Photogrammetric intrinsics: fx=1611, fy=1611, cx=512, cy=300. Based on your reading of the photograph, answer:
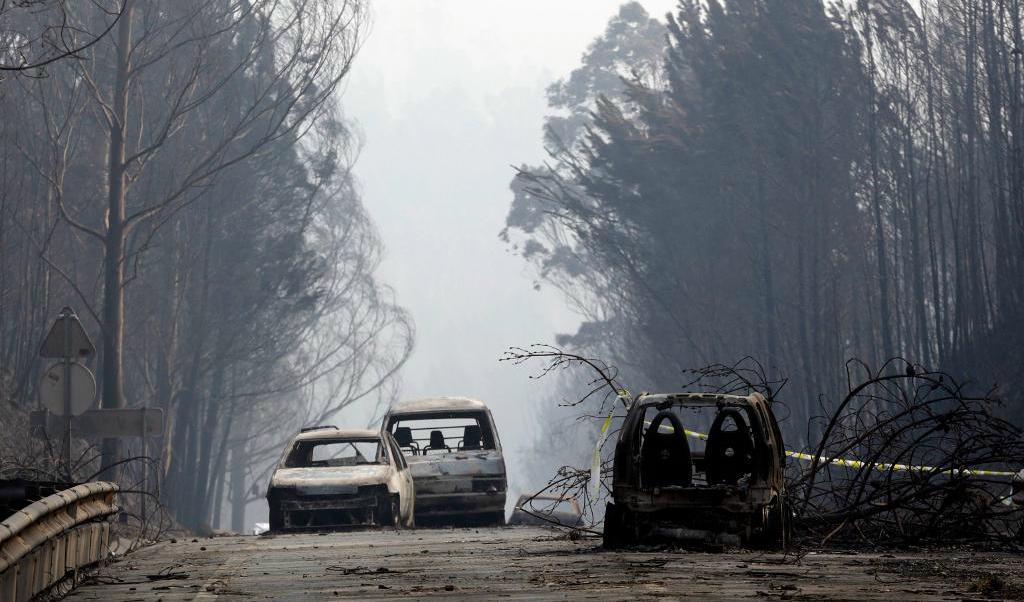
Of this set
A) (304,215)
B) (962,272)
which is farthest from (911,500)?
(304,215)

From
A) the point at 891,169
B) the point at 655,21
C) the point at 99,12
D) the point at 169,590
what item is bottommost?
the point at 169,590

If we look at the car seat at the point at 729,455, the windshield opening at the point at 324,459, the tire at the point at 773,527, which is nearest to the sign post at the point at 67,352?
the windshield opening at the point at 324,459

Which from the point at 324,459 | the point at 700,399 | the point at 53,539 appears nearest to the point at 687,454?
the point at 700,399

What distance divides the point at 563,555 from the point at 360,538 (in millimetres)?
5461

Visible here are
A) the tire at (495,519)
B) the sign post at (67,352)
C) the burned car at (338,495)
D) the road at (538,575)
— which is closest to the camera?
the road at (538,575)

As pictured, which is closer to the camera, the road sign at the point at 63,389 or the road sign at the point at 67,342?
the road sign at the point at 63,389

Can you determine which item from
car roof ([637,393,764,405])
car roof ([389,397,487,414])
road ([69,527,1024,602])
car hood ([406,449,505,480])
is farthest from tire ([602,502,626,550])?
car roof ([389,397,487,414])

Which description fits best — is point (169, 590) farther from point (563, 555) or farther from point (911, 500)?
point (911, 500)

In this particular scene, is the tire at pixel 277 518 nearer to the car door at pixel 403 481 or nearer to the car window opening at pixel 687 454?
A: the car door at pixel 403 481

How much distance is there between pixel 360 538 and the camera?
18766 mm

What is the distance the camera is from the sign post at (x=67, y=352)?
1842 centimetres

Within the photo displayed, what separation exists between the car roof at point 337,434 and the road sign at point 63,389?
4.30 meters

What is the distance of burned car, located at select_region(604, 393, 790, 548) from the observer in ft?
43.5

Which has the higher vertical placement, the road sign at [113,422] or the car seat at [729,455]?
the road sign at [113,422]
